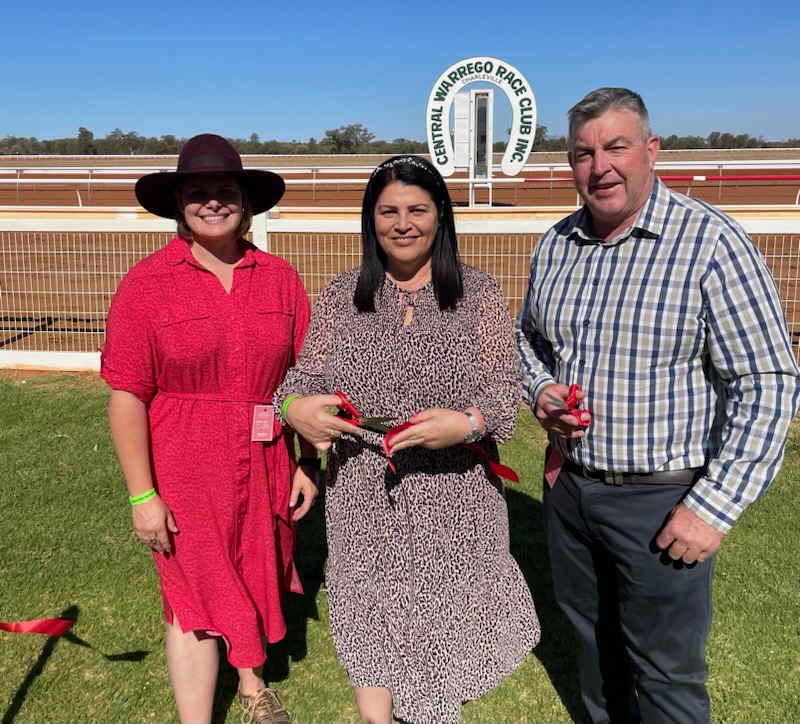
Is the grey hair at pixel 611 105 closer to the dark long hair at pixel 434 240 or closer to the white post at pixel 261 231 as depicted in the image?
the dark long hair at pixel 434 240

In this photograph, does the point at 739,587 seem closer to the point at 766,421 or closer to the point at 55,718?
the point at 766,421

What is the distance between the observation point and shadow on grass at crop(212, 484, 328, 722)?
3086mm

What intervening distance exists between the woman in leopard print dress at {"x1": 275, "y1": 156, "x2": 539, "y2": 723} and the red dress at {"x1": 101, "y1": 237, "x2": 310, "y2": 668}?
0.18 metres

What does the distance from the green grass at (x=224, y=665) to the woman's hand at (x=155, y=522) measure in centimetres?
97

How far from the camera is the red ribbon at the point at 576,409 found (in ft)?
6.87

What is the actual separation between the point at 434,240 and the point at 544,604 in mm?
2278

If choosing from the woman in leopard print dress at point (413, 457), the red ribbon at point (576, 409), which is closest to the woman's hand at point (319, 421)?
the woman in leopard print dress at point (413, 457)

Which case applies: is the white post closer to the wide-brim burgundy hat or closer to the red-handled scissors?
the wide-brim burgundy hat

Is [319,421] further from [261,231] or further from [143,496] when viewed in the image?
[261,231]

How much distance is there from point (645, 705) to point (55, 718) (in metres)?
2.27

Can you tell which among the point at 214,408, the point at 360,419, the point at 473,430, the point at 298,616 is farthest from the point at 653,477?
the point at 298,616

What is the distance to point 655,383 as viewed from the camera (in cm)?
207

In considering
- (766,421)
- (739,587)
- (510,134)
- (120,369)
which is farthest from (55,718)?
(510,134)

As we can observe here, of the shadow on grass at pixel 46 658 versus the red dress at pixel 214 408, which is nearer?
the red dress at pixel 214 408
